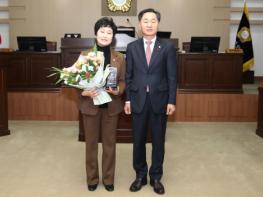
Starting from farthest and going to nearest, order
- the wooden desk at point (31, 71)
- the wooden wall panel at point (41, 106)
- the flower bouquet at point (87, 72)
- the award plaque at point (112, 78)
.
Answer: the wooden desk at point (31, 71) < the wooden wall panel at point (41, 106) < the award plaque at point (112, 78) < the flower bouquet at point (87, 72)

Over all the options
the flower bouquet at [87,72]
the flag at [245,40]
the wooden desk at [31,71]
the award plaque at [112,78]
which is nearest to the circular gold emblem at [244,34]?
the flag at [245,40]

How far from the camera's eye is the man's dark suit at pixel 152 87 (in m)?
2.73

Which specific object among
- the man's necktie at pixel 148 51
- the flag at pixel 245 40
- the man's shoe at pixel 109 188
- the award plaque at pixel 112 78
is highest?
the flag at pixel 245 40

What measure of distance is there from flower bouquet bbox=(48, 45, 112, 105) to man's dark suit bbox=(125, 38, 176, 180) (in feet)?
0.80

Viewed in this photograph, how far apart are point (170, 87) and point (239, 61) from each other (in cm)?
394

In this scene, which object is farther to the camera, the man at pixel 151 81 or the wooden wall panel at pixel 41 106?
the wooden wall panel at pixel 41 106

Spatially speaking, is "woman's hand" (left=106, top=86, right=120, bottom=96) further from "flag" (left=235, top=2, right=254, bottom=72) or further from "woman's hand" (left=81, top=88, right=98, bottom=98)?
"flag" (left=235, top=2, right=254, bottom=72)


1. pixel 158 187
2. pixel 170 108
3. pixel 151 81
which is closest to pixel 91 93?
pixel 151 81

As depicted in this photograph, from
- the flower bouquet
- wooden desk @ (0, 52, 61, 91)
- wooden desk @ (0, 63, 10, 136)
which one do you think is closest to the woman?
the flower bouquet

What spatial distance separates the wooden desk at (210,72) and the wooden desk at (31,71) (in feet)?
7.38

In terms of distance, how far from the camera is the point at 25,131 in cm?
514

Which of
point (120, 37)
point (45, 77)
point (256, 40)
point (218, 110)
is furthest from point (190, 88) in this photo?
point (256, 40)

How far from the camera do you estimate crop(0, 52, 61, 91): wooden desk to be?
20.5ft

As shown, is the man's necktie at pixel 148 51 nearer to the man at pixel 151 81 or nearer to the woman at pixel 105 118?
the man at pixel 151 81
